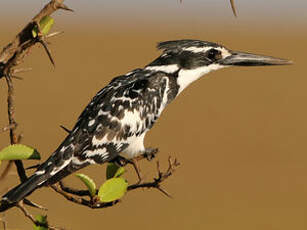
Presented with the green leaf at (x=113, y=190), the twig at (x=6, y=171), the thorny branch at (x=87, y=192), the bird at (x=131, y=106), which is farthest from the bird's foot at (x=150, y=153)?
the twig at (x=6, y=171)

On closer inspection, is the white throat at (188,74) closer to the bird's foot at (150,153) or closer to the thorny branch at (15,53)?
the bird's foot at (150,153)

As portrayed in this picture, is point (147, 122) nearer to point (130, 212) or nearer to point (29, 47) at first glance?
point (29, 47)

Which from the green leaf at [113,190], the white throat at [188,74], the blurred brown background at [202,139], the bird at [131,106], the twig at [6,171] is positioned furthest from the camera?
the blurred brown background at [202,139]

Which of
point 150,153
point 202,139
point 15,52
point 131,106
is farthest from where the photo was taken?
point 202,139

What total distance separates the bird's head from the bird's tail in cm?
126

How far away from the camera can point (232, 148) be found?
63.4 ft

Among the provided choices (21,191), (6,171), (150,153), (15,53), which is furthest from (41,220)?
(150,153)

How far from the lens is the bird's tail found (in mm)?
2100

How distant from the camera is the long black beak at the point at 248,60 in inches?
130

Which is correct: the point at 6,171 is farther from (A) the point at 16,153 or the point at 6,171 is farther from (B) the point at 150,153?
(B) the point at 150,153

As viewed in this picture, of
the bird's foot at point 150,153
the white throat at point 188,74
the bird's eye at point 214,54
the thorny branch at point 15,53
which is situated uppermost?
the thorny branch at point 15,53

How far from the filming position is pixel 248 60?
11.6 ft

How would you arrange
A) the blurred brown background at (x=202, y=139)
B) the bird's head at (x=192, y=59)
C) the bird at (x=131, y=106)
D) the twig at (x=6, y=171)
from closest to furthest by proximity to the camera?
the twig at (x=6, y=171), the bird at (x=131, y=106), the bird's head at (x=192, y=59), the blurred brown background at (x=202, y=139)

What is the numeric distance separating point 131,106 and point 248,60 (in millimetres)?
617
